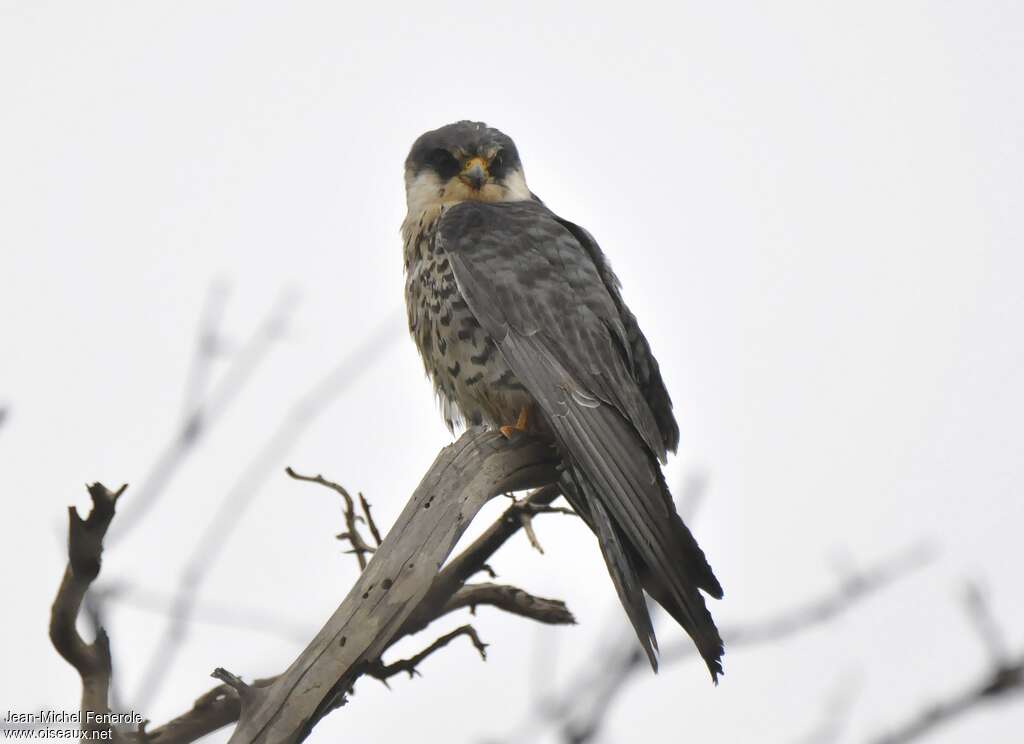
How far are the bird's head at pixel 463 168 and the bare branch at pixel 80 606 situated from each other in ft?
8.32

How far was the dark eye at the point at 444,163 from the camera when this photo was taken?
14.4 ft

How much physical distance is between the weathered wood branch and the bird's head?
4.94 feet

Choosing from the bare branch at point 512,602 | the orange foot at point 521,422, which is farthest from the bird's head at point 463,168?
the bare branch at point 512,602

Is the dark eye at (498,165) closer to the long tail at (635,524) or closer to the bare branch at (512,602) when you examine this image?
the long tail at (635,524)

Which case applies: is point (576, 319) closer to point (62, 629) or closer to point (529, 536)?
point (529, 536)

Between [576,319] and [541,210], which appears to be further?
[541,210]

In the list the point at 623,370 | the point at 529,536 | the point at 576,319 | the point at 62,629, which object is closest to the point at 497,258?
the point at 576,319

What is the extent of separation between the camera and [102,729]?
6.30 ft

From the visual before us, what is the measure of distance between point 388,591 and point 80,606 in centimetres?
62

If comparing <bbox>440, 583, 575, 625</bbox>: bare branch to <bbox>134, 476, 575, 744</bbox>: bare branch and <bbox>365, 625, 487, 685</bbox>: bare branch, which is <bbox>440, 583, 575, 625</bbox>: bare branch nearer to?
<bbox>134, 476, 575, 744</bbox>: bare branch

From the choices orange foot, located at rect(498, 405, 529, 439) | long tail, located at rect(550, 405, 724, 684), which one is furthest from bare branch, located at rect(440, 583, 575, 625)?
orange foot, located at rect(498, 405, 529, 439)

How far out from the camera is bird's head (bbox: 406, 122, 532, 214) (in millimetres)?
4328

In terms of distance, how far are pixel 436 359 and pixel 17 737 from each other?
1.83m

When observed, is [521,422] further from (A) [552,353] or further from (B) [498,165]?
(B) [498,165]
